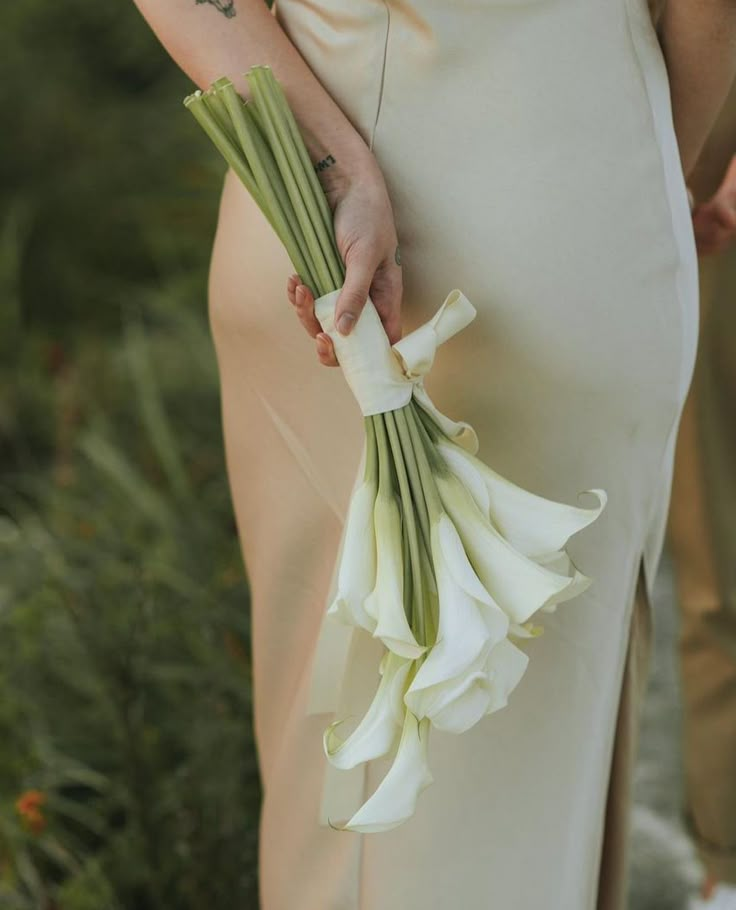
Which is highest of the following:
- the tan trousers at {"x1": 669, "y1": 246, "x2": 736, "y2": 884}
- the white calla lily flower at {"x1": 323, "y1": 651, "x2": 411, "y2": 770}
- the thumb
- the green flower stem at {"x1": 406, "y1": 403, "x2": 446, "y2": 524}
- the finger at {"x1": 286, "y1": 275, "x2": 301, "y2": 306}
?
the finger at {"x1": 286, "y1": 275, "x2": 301, "y2": 306}

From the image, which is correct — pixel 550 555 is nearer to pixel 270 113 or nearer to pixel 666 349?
pixel 666 349

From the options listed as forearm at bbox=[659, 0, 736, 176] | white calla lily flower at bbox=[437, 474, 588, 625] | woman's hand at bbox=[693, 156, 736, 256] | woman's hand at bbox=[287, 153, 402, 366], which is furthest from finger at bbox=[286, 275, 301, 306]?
woman's hand at bbox=[693, 156, 736, 256]

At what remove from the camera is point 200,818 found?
166 centimetres

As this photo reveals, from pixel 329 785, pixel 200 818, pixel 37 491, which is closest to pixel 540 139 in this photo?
pixel 329 785

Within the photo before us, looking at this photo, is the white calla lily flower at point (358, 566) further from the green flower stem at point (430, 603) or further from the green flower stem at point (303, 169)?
the green flower stem at point (303, 169)

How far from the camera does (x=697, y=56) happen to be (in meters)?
1.15

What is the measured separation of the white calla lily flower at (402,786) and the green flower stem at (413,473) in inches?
5.9

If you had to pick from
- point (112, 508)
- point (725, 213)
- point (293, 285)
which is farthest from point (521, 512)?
point (112, 508)

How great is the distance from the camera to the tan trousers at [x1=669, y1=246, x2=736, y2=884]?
1.75 meters

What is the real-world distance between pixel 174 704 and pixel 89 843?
268 mm

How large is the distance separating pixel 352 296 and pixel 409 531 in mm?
201

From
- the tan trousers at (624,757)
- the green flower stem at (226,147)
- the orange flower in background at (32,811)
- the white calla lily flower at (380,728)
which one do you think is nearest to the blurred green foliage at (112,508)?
the orange flower in background at (32,811)

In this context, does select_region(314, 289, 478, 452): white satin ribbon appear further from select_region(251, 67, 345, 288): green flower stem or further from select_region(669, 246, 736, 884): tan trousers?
select_region(669, 246, 736, 884): tan trousers

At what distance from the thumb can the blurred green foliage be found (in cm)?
80
